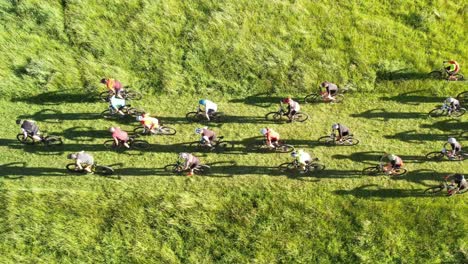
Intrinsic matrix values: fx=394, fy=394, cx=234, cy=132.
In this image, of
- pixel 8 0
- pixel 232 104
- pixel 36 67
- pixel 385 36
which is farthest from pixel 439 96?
pixel 8 0

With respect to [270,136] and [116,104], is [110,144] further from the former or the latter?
[270,136]

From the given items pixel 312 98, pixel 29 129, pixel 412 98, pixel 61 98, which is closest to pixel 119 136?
pixel 29 129

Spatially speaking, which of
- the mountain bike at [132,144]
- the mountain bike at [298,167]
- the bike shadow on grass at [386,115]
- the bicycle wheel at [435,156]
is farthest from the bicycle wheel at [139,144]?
the bicycle wheel at [435,156]

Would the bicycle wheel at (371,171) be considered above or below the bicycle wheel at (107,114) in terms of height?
below

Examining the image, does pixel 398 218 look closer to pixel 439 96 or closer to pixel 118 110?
pixel 439 96

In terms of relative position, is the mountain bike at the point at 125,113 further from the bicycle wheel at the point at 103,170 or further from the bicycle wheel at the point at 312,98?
the bicycle wheel at the point at 312,98

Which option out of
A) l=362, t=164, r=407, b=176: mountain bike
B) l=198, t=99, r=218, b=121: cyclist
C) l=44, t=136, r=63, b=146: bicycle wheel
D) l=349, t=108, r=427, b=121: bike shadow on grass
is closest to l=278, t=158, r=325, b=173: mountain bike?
l=362, t=164, r=407, b=176: mountain bike
